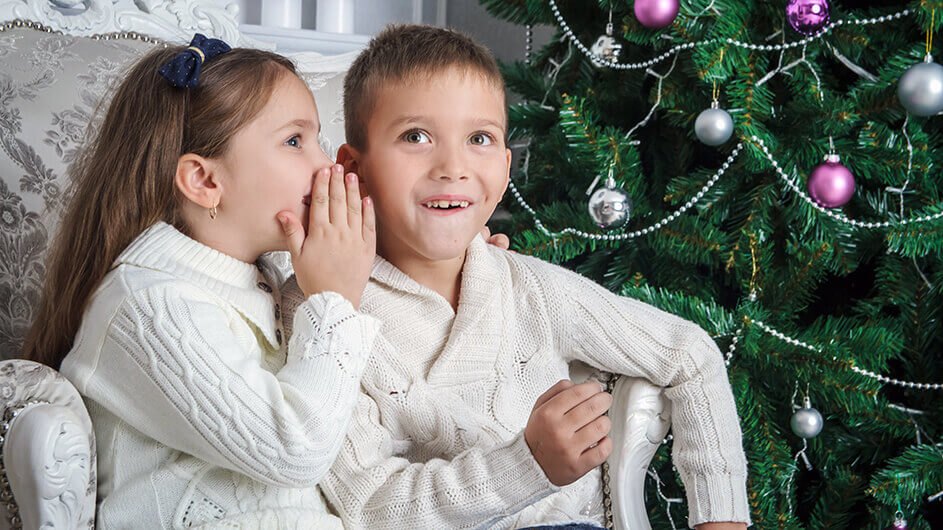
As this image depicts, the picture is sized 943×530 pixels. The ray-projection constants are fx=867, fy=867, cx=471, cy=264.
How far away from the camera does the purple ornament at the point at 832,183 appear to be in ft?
4.27

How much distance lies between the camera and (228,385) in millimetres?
824

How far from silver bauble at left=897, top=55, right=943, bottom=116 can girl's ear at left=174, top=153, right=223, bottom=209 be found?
3.11 feet

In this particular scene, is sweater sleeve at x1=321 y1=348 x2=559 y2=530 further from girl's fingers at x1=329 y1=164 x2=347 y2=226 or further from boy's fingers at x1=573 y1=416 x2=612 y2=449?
girl's fingers at x1=329 y1=164 x2=347 y2=226

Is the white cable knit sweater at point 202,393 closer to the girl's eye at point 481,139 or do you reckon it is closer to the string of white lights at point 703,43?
the girl's eye at point 481,139

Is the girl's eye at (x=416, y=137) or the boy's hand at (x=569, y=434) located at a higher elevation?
the girl's eye at (x=416, y=137)

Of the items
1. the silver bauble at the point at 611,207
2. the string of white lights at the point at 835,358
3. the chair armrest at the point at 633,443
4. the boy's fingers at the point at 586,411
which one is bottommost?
the string of white lights at the point at 835,358

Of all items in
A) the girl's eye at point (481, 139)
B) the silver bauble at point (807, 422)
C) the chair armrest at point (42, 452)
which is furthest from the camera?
the silver bauble at point (807, 422)

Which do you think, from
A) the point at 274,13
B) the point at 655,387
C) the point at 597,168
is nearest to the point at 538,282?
the point at 655,387

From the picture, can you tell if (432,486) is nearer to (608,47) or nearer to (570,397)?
(570,397)

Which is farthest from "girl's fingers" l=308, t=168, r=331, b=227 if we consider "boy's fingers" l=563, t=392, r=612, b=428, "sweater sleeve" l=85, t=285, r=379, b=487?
"boy's fingers" l=563, t=392, r=612, b=428

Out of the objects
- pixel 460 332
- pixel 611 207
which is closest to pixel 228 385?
pixel 460 332

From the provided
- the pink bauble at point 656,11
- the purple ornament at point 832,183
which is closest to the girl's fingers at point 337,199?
the pink bauble at point 656,11

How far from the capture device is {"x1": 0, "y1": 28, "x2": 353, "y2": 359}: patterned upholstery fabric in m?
1.18

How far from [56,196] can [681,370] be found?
88 centimetres
